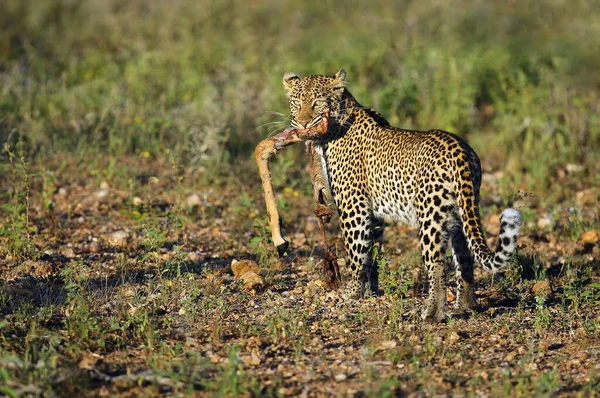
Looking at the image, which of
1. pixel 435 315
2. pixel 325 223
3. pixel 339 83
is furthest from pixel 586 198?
pixel 435 315

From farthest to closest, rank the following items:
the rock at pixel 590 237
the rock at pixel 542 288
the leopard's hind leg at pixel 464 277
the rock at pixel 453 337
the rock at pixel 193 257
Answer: the rock at pixel 590 237 < the rock at pixel 193 257 < the rock at pixel 542 288 < the leopard's hind leg at pixel 464 277 < the rock at pixel 453 337

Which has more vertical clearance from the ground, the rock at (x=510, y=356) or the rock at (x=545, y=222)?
the rock at (x=545, y=222)

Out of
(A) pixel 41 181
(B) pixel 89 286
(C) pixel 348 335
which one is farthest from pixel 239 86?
(C) pixel 348 335

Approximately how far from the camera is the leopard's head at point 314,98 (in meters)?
8.41

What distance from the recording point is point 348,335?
7.01 metres

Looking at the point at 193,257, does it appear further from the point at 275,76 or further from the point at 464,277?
the point at 275,76

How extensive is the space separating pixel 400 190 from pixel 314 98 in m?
1.33

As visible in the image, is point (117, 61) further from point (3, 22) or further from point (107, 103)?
point (3, 22)

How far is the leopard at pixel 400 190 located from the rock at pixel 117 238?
219cm

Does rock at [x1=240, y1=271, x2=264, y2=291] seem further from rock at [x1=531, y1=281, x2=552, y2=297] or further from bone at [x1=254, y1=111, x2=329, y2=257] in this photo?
rock at [x1=531, y1=281, x2=552, y2=297]

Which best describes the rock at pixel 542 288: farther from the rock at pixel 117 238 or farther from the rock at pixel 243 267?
the rock at pixel 117 238

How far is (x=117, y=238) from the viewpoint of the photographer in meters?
9.40

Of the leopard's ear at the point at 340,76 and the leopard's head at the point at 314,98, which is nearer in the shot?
the leopard's head at the point at 314,98

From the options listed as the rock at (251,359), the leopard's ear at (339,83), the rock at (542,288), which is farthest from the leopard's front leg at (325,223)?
the rock at (251,359)
